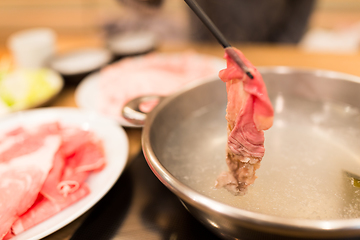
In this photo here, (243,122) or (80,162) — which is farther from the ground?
(243,122)

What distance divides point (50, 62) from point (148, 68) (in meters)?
0.74

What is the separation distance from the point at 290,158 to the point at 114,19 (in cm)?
291

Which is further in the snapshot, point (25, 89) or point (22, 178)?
point (25, 89)

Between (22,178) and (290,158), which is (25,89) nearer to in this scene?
(22,178)

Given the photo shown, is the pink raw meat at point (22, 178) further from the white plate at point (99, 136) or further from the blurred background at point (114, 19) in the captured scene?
the blurred background at point (114, 19)

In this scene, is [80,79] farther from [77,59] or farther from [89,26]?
[89,26]

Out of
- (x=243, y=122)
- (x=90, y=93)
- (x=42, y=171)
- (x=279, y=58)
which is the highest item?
(x=243, y=122)

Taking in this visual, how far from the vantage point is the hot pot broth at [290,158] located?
563 millimetres

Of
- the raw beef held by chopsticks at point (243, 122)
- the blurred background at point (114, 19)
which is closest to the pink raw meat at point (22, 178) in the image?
the raw beef held by chopsticks at point (243, 122)

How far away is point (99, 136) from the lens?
94cm

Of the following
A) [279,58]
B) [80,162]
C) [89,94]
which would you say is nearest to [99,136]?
[80,162]

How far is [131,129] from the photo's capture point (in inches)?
42.3

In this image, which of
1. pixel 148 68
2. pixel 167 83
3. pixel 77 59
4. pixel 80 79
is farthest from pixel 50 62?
pixel 167 83

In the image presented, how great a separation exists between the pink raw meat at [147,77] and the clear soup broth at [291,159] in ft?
1.12
